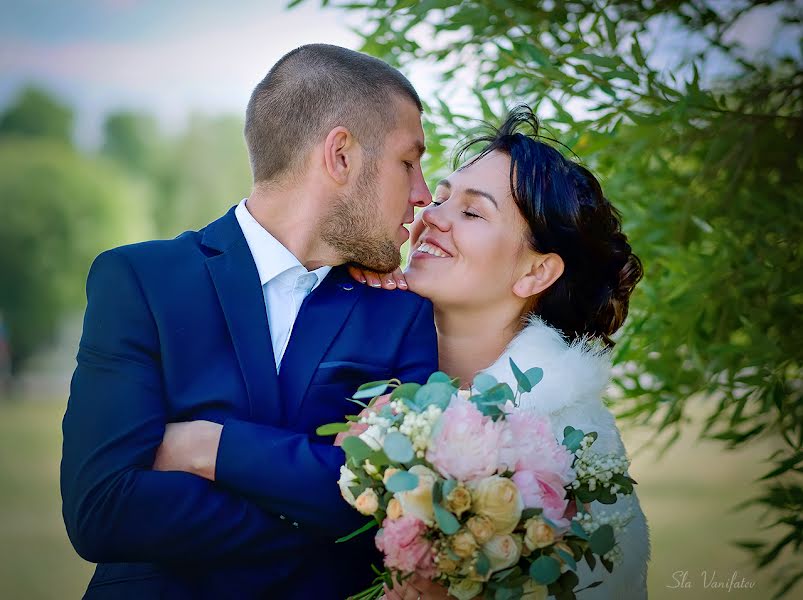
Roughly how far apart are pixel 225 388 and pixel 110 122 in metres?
17.7

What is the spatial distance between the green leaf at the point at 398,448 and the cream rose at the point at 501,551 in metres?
0.27

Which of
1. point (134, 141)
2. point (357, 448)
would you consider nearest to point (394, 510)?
point (357, 448)

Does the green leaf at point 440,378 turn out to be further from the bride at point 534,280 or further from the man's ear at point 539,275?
the man's ear at point 539,275

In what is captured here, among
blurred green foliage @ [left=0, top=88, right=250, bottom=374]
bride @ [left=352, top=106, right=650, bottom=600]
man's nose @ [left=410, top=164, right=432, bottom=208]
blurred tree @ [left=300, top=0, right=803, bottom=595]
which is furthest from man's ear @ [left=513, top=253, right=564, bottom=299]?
blurred green foliage @ [left=0, top=88, right=250, bottom=374]

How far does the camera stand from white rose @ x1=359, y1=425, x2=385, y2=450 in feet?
6.98

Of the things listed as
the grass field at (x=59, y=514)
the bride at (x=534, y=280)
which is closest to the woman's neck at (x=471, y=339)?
the bride at (x=534, y=280)

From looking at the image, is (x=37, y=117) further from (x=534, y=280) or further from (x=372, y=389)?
(x=372, y=389)

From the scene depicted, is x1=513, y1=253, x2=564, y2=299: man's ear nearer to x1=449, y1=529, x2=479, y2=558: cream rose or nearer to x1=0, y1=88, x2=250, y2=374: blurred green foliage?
x1=449, y1=529, x2=479, y2=558: cream rose

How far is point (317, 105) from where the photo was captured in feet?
9.11

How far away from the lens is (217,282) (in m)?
2.52

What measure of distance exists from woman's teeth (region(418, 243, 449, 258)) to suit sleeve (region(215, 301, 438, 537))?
0.98 m

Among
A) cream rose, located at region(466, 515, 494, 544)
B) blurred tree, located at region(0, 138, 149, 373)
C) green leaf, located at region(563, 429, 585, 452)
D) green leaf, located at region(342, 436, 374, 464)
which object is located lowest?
blurred tree, located at region(0, 138, 149, 373)

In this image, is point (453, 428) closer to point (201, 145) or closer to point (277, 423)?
point (277, 423)

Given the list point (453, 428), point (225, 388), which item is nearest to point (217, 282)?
point (225, 388)
